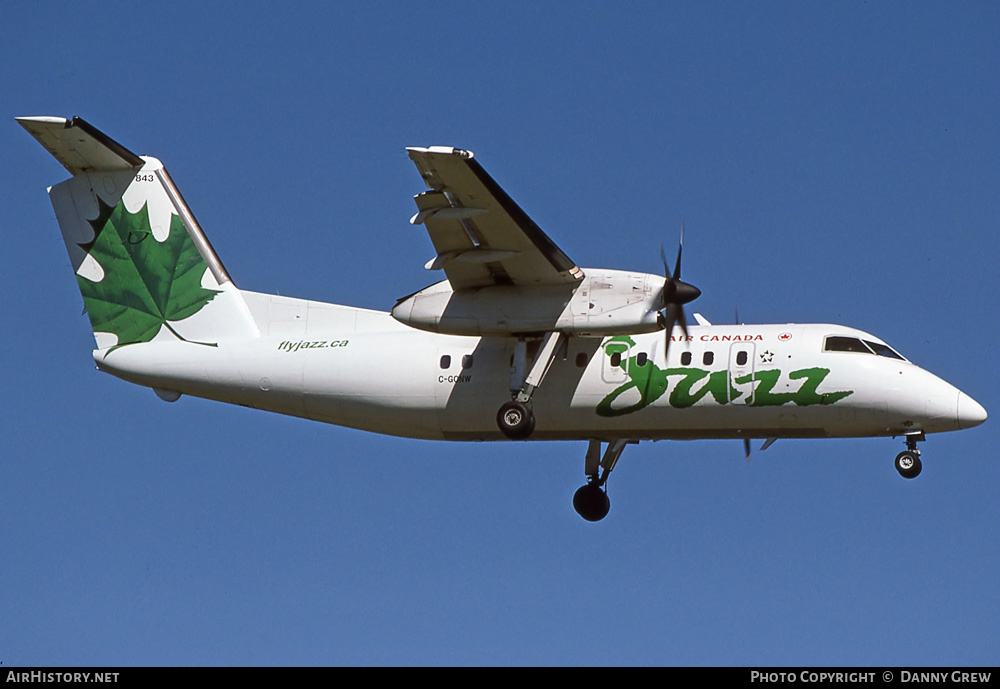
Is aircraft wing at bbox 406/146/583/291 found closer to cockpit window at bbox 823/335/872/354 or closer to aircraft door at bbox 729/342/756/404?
aircraft door at bbox 729/342/756/404

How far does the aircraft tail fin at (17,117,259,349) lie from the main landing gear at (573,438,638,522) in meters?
5.68

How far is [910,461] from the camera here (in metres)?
19.6

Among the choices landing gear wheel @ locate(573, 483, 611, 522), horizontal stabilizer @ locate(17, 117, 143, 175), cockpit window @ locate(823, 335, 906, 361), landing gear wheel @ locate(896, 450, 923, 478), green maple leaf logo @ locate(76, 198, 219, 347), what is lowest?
landing gear wheel @ locate(896, 450, 923, 478)

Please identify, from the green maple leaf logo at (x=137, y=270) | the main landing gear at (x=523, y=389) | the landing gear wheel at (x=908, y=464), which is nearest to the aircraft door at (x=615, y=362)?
the main landing gear at (x=523, y=389)

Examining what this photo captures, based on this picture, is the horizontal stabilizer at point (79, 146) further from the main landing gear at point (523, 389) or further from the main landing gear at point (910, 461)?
the main landing gear at point (910, 461)

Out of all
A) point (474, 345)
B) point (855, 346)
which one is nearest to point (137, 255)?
point (474, 345)

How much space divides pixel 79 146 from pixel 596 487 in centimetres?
947

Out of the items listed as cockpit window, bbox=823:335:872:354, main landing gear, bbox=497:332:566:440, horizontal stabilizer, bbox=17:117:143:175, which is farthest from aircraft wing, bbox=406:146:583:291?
horizontal stabilizer, bbox=17:117:143:175

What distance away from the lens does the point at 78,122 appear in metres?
20.5

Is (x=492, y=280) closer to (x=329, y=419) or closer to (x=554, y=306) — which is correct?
(x=554, y=306)

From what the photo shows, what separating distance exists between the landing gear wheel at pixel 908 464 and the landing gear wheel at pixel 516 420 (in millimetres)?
Result: 5109

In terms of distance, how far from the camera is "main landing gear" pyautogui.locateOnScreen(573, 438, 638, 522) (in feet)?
72.4
